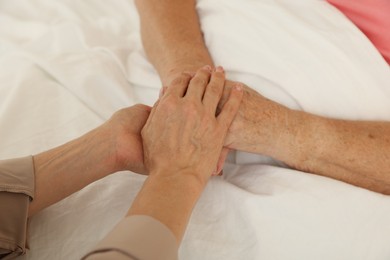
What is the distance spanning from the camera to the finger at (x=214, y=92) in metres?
0.98

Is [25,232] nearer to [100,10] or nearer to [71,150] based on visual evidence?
[71,150]

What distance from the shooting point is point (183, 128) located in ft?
3.08

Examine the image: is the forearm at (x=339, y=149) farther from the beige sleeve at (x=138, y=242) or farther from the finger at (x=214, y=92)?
the beige sleeve at (x=138, y=242)

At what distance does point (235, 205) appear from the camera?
3.09ft

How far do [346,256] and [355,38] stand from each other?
0.51 metres

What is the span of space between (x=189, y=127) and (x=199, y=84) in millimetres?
117

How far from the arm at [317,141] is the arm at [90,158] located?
0.21 meters

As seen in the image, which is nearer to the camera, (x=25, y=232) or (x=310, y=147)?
(x=25, y=232)

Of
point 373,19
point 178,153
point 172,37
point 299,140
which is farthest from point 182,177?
point 373,19

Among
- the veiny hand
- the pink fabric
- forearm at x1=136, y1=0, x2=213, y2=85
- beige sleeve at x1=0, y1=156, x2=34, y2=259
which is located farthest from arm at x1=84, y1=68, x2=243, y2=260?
the pink fabric

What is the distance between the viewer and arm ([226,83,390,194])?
0.95 metres

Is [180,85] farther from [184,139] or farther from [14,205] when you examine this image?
[14,205]

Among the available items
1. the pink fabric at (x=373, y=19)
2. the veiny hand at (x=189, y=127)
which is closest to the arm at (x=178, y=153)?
the veiny hand at (x=189, y=127)

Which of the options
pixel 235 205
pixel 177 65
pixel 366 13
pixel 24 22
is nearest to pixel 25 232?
pixel 235 205
